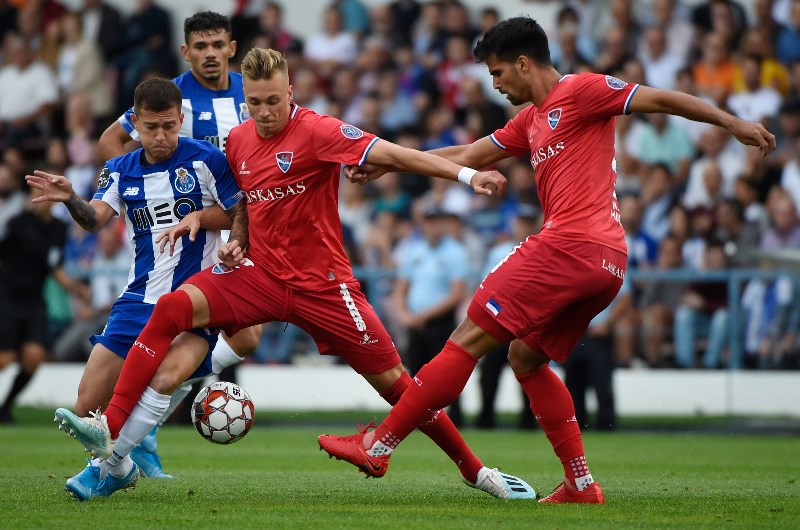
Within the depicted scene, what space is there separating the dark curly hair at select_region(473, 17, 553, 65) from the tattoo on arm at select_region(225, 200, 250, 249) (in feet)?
5.77

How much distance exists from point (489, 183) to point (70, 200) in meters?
2.59

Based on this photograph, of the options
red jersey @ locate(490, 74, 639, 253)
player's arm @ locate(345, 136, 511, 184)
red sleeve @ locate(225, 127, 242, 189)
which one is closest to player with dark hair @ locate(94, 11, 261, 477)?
red sleeve @ locate(225, 127, 242, 189)

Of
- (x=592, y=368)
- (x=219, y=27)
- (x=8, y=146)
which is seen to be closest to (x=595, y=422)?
(x=592, y=368)

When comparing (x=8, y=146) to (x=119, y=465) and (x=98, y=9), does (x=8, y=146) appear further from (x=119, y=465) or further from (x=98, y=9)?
(x=119, y=465)

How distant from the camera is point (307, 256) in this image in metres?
7.86

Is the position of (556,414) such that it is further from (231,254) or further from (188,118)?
(188,118)

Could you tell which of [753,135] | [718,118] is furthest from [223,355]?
[753,135]

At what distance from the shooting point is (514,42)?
757cm

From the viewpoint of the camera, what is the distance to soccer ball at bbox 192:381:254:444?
7.88 m

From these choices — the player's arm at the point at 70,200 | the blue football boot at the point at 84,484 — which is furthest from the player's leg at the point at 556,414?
the player's arm at the point at 70,200

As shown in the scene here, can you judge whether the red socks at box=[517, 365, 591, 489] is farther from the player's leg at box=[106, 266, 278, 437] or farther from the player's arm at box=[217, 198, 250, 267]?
the player's arm at box=[217, 198, 250, 267]

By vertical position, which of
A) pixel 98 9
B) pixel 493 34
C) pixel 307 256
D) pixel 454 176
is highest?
pixel 98 9

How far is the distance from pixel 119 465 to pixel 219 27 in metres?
3.38

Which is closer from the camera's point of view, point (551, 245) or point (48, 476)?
point (551, 245)
